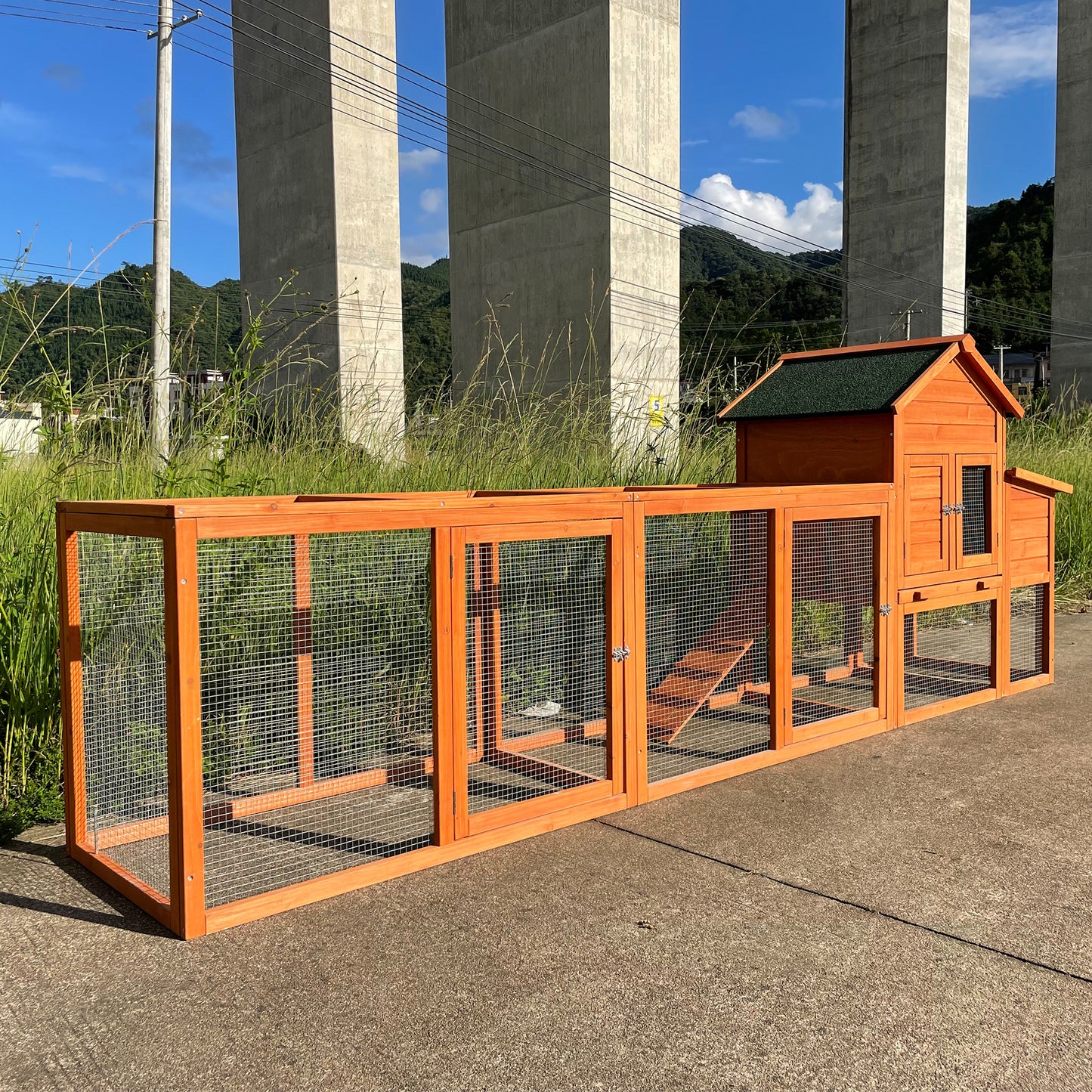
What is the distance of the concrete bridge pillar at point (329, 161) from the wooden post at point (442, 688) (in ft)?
33.3

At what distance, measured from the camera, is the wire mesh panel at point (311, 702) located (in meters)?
3.32

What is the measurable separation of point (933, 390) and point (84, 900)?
13.3 ft

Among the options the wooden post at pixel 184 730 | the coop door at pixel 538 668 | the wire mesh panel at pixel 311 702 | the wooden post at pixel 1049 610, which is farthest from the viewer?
the wooden post at pixel 1049 610

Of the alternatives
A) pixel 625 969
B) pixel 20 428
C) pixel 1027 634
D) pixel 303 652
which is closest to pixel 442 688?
pixel 303 652

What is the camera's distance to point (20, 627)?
3572 millimetres

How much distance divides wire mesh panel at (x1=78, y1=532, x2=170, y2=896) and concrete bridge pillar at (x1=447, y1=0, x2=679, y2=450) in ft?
25.3

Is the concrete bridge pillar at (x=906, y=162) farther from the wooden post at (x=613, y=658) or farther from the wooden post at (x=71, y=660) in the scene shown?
the wooden post at (x=71, y=660)

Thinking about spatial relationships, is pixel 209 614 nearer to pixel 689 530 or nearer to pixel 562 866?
pixel 562 866

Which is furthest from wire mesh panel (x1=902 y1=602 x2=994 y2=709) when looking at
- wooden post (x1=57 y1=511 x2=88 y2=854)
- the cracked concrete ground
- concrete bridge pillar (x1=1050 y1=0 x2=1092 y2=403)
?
concrete bridge pillar (x1=1050 y1=0 x2=1092 y2=403)

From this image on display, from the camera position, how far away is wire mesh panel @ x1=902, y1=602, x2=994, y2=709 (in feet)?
17.7

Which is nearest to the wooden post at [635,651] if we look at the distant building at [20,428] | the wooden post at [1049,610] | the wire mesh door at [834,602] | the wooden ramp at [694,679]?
the wooden ramp at [694,679]

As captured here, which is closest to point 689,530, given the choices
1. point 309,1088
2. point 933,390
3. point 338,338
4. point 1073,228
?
point 933,390

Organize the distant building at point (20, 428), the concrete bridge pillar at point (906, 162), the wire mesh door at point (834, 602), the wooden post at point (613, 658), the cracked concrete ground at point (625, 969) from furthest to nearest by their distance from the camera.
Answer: the concrete bridge pillar at point (906, 162)
the wire mesh door at point (834, 602)
the distant building at point (20, 428)
the wooden post at point (613, 658)
the cracked concrete ground at point (625, 969)

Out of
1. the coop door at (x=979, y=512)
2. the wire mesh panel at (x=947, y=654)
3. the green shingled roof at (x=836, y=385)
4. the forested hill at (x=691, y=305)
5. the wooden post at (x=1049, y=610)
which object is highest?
the forested hill at (x=691, y=305)
